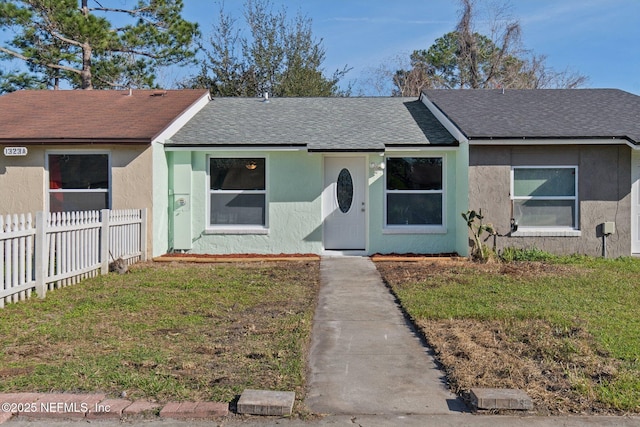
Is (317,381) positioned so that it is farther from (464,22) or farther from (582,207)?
(464,22)

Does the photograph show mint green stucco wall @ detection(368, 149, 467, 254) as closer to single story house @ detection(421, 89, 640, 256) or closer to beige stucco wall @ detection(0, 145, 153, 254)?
single story house @ detection(421, 89, 640, 256)

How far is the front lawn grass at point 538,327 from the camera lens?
465cm

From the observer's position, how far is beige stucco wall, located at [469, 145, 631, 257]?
1224 cm

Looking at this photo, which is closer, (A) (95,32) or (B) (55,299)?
(B) (55,299)

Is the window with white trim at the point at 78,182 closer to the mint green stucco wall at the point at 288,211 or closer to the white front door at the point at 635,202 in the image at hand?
the mint green stucco wall at the point at 288,211

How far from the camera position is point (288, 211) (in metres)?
13.2

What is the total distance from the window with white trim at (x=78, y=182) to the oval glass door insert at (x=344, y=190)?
215 inches

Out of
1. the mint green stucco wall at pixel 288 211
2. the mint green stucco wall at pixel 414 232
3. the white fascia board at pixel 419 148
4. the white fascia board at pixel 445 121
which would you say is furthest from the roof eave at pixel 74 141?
the white fascia board at pixel 445 121

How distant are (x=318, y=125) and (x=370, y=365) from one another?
9.96m

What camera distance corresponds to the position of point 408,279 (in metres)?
9.81

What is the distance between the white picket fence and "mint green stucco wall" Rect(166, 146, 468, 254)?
5.34ft

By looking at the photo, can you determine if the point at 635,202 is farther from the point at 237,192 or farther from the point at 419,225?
the point at 237,192

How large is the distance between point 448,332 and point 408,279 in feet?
11.7

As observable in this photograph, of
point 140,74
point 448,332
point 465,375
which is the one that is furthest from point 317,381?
point 140,74
